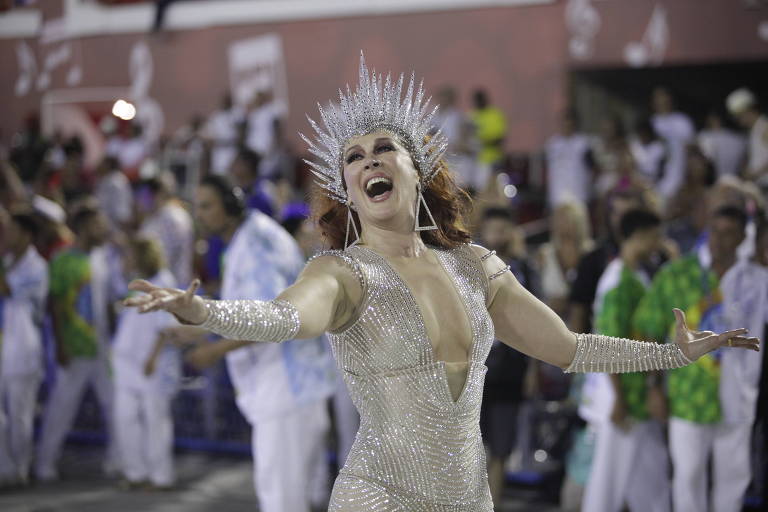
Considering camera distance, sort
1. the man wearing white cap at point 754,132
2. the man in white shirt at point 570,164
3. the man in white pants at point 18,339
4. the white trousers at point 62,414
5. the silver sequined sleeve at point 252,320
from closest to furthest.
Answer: the silver sequined sleeve at point 252,320, the man in white pants at point 18,339, the white trousers at point 62,414, the man wearing white cap at point 754,132, the man in white shirt at point 570,164

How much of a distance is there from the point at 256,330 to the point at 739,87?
11.5m

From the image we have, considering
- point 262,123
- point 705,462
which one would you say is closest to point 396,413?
point 705,462

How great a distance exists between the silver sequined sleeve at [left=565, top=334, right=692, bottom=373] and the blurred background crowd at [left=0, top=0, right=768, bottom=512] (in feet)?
2.08

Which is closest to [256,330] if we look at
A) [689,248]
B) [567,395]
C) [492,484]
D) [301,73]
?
[492,484]

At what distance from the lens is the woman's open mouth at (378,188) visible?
2926 mm

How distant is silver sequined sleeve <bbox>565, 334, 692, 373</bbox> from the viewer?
3057mm

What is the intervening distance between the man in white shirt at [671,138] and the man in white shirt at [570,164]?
2.49ft

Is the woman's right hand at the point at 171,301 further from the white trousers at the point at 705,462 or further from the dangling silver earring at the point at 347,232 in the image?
the white trousers at the point at 705,462

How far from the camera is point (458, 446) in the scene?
2.90 meters

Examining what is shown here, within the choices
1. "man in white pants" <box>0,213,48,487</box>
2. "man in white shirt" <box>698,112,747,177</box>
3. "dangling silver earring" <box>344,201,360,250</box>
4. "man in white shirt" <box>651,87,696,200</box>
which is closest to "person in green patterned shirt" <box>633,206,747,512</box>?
"dangling silver earring" <box>344,201,360,250</box>

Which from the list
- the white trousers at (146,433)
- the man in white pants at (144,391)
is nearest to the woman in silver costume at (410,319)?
the man in white pants at (144,391)

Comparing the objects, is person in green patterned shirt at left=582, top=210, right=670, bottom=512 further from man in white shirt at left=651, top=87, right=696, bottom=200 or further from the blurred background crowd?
man in white shirt at left=651, top=87, right=696, bottom=200

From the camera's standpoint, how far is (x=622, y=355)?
309cm

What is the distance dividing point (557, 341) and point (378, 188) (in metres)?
0.70
